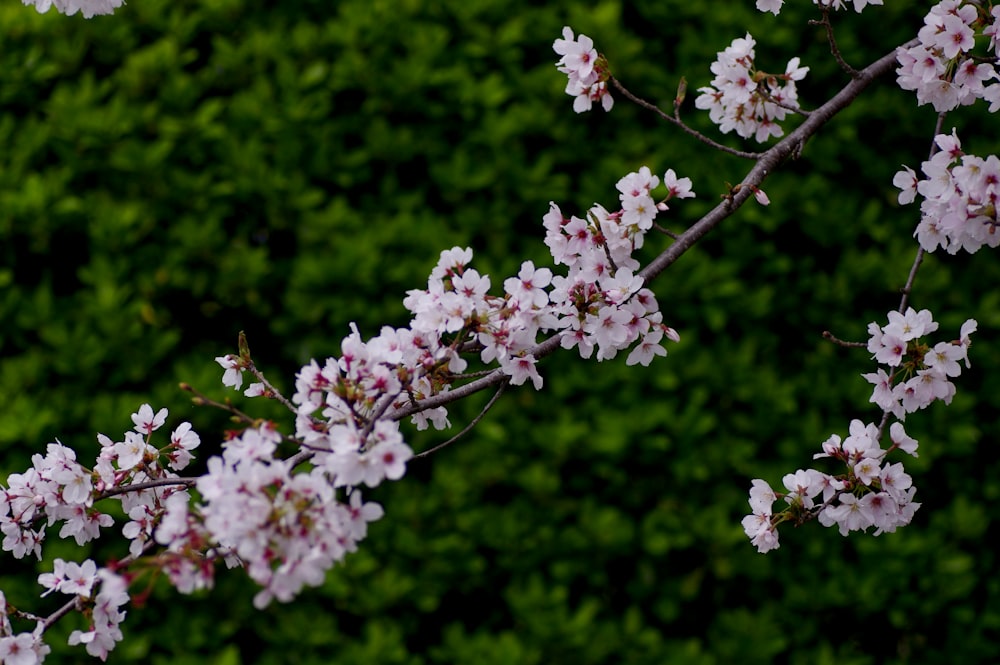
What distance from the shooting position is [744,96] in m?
2.33

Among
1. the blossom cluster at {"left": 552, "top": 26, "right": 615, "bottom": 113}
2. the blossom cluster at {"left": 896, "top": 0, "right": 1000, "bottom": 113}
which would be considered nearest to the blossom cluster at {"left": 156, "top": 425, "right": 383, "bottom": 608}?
the blossom cluster at {"left": 552, "top": 26, "right": 615, "bottom": 113}

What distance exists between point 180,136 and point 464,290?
69.5 inches

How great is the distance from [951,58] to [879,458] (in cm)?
75

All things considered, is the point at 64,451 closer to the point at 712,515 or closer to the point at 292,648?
the point at 292,648

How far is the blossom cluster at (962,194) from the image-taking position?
1.85 m

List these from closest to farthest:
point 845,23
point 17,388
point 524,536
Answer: point 17,388
point 524,536
point 845,23

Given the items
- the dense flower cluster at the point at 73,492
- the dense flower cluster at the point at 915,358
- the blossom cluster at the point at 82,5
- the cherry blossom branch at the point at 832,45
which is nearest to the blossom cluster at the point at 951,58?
the cherry blossom branch at the point at 832,45

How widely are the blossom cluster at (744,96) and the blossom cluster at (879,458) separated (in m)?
0.56

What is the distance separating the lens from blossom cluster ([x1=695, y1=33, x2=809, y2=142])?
91.1 inches

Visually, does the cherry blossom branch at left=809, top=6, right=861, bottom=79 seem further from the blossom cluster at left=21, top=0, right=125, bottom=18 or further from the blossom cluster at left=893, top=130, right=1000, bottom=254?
the blossom cluster at left=21, top=0, right=125, bottom=18

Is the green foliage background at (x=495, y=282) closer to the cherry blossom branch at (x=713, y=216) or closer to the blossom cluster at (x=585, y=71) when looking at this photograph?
the blossom cluster at (x=585, y=71)

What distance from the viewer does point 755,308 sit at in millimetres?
3383

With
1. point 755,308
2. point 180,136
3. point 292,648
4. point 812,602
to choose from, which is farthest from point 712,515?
point 180,136

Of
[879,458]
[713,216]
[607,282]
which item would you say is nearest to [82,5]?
[607,282]
